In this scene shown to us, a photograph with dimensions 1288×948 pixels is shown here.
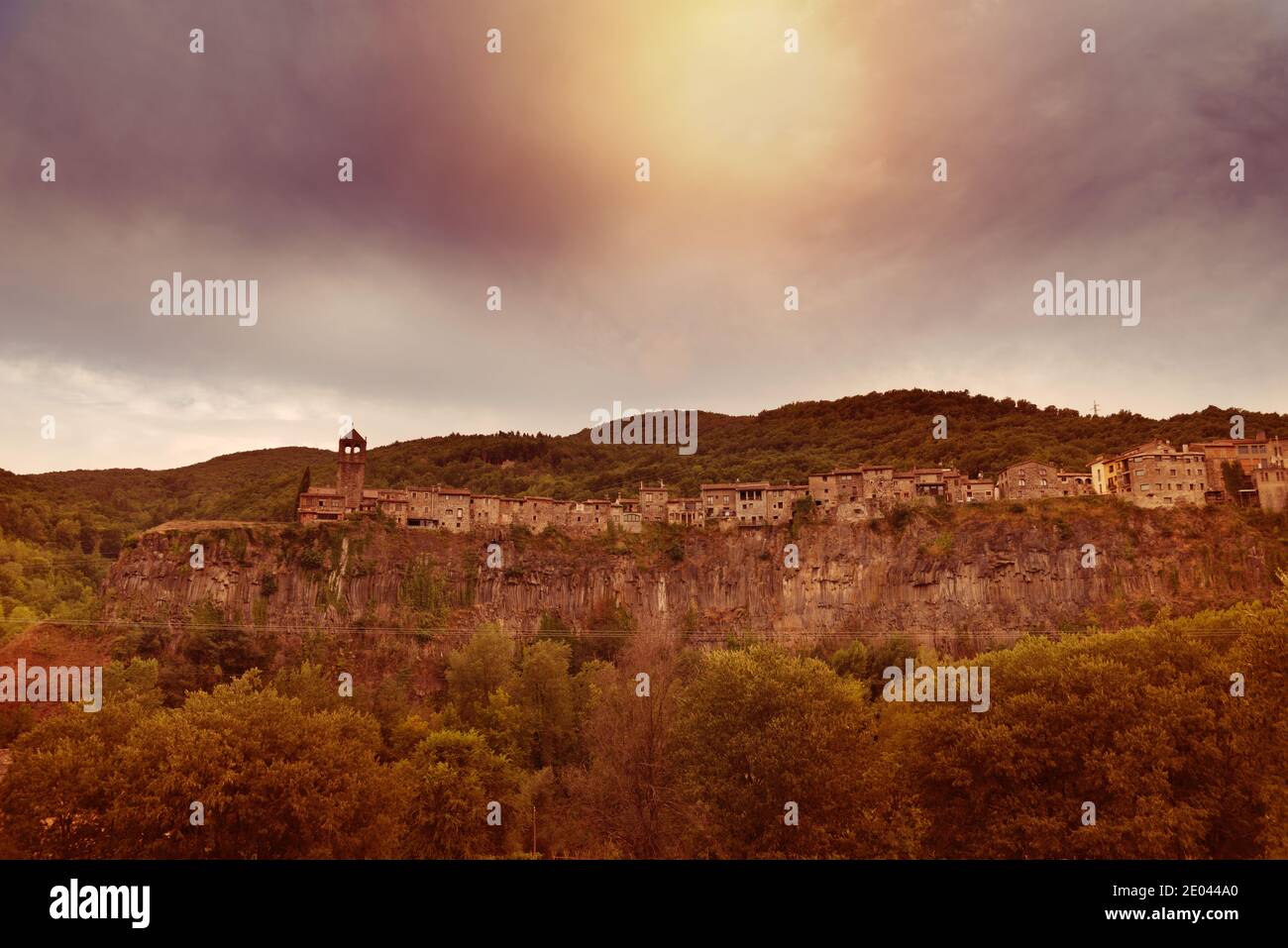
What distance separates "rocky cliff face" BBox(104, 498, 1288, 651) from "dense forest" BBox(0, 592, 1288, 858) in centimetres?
4290


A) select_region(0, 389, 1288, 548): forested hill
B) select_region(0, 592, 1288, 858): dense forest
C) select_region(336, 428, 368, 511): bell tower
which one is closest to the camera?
select_region(0, 592, 1288, 858): dense forest

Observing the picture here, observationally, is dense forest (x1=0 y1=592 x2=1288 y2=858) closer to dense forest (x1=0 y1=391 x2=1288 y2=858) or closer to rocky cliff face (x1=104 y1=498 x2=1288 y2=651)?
dense forest (x1=0 y1=391 x2=1288 y2=858)

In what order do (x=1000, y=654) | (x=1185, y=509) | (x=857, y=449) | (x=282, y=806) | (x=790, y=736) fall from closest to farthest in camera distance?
(x=282, y=806) < (x=790, y=736) < (x=1000, y=654) < (x=1185, y=509) < (x=857, y=449)

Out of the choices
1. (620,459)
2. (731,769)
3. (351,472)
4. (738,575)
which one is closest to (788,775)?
(731,769)

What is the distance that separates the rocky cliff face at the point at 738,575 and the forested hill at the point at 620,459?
1935cm

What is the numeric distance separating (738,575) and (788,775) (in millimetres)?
59791

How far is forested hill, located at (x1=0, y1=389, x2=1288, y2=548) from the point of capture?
90.0 meters

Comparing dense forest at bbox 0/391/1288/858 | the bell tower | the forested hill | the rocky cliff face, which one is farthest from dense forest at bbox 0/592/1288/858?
the forested hill

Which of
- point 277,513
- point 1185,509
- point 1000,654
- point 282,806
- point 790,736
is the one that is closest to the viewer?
point 282,806
